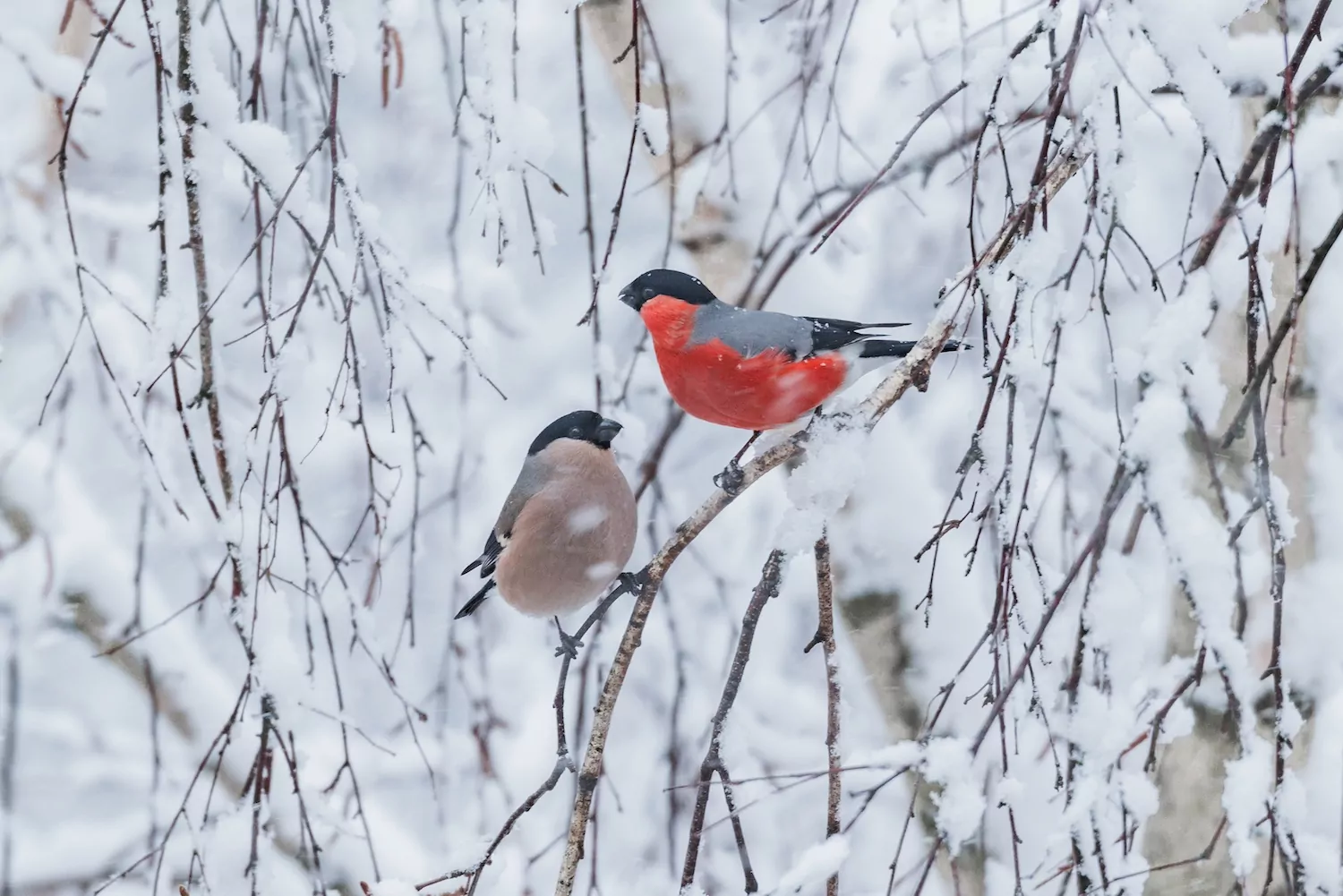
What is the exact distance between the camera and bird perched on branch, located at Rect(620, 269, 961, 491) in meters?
1.53

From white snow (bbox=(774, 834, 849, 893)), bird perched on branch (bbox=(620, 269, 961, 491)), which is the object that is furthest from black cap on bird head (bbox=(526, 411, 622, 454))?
white snow (bbox=(774, 834, 849, 893))

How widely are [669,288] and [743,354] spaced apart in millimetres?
166

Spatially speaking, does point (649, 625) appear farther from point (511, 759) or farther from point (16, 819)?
point (16, 819)

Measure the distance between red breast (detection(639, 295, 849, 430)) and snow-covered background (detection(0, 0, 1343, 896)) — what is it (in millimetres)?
85

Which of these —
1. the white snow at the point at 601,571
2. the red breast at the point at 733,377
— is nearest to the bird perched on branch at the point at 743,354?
the red breast at the point at 733,377

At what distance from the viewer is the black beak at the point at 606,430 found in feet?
5.43

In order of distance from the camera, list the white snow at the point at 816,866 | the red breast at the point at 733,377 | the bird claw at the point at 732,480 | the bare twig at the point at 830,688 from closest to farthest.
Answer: the white snow at the point at 816,866 → the bare twig at the point at 830,688 → the bird claw at the point at 732,480 → the red breast at the point at 733,377

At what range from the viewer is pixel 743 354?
1530 mm

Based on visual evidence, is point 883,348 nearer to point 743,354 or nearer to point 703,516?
point 743,354

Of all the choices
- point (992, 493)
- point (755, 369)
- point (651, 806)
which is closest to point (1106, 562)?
point (992, 493)

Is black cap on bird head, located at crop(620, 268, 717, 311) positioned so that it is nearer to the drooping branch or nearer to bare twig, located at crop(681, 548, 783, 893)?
the drooping branch

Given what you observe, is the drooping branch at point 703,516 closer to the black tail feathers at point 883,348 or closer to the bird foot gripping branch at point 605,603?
the bird foot gripping branch at point 605,603

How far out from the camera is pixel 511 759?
2.84 metres

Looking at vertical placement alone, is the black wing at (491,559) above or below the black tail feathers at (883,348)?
above
